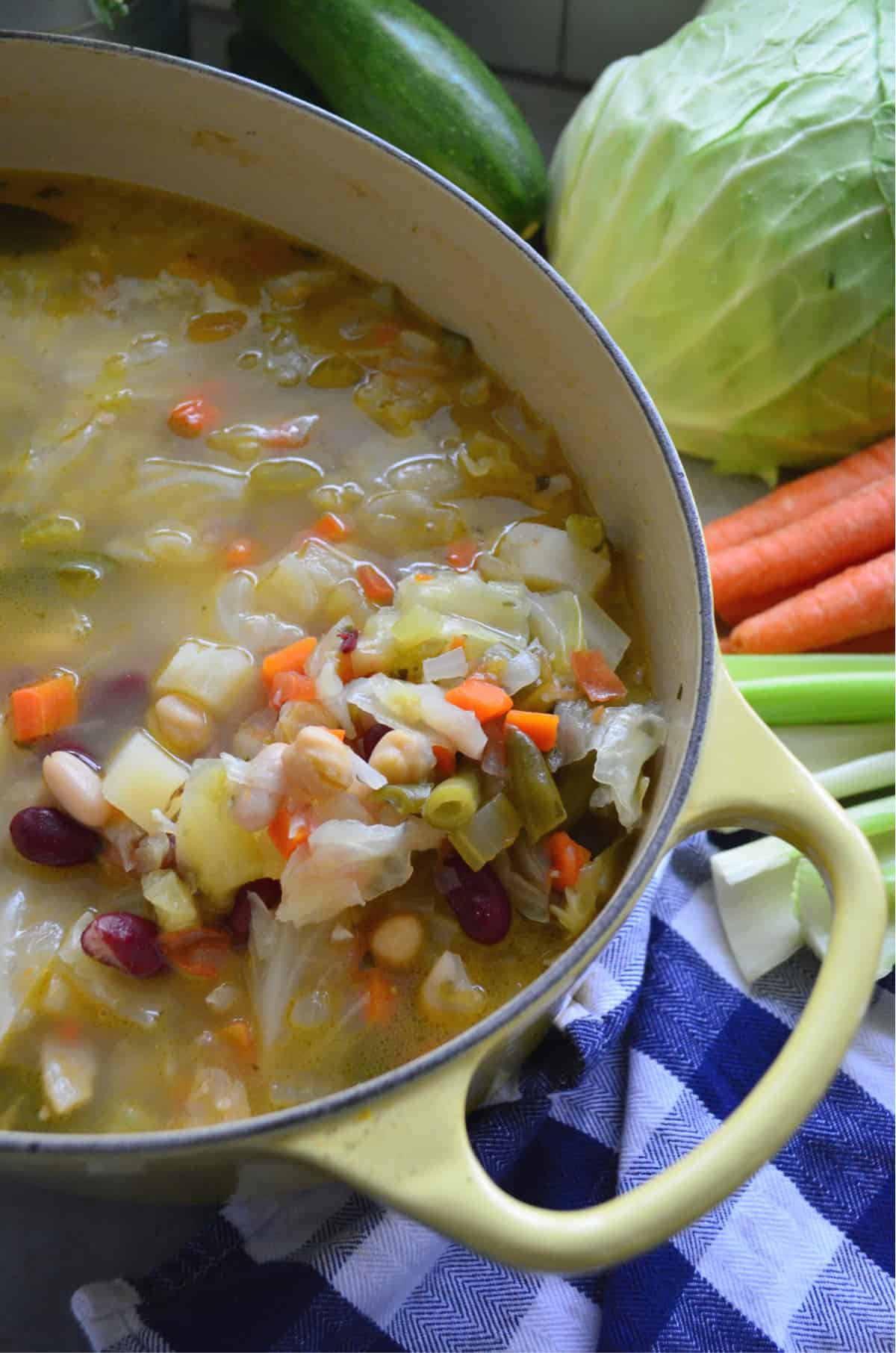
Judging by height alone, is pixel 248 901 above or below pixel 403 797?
below

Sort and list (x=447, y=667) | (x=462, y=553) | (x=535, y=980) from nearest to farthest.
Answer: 1. (x=535, y=980)
2. (x=447, y=667)
3. (x=462, y=553)

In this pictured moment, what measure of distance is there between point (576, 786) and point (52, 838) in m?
0.63

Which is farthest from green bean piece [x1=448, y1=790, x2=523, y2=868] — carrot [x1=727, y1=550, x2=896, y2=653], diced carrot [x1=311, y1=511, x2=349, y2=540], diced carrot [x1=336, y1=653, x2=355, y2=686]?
carrot [x1=727, y1=550, x2=896, y2=653]

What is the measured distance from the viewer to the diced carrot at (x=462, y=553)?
1.69 metres

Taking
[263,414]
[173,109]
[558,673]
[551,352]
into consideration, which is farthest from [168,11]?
[558,673]

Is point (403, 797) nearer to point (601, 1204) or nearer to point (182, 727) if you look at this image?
point (182, 727)

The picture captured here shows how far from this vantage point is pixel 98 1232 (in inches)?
63.6

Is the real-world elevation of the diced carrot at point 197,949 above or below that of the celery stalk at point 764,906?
above

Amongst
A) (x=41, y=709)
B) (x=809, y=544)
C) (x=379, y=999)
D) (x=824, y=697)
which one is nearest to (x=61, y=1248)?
(x=379, y=999)

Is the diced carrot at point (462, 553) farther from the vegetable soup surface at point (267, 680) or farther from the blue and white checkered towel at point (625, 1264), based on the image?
the blue and white checkered towel at point (625, 1264)

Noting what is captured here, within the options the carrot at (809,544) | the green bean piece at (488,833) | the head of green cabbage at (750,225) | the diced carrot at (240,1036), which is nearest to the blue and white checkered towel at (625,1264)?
the diced carrot at (240,1036)

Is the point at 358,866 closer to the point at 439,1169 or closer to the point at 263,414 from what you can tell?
the point at 439,1169

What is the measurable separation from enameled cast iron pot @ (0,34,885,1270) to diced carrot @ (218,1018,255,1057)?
5.5 inches

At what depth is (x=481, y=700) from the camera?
143cm
